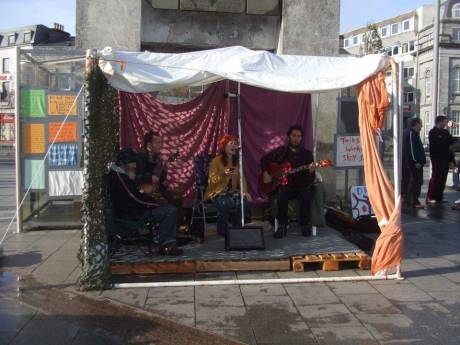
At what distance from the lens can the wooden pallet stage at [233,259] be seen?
5719 mm

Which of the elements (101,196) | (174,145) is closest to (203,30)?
(174,145)

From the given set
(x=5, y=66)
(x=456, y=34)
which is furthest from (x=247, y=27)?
(x=5, y=66)

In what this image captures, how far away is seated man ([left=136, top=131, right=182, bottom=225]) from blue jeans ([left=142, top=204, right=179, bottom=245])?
49 centimetres

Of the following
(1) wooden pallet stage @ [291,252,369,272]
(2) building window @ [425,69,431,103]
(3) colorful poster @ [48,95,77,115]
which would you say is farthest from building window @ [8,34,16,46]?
(1) wooden pallet stage @ [291,252,369,272]

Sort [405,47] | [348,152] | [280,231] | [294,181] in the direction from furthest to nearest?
[405,47]
[348,152]
[294,181]
[280,231]

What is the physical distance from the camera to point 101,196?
5.43 metres

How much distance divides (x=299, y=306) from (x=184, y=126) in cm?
400

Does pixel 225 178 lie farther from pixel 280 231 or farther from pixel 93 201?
pixel 93 201

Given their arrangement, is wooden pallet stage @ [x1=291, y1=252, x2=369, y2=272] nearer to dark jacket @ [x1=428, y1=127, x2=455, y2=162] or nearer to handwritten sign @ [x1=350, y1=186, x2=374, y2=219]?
handwritten sign @ [x1=350, y1=186, x2=374, y2=219]

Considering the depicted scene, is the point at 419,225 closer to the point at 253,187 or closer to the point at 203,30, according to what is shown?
the point at 253,187

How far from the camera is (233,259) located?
231 inches

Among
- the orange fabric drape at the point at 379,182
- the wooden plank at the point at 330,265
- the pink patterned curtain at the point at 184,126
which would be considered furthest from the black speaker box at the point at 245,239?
the pink patterned curtain at the point at 184,126

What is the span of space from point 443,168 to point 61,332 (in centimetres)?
916

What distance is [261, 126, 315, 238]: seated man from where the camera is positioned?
23.0 ft
